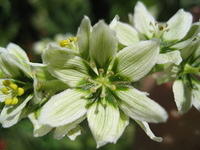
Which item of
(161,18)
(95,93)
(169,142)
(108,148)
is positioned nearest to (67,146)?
(108,148)

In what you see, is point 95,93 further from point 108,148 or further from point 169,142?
point 108,148

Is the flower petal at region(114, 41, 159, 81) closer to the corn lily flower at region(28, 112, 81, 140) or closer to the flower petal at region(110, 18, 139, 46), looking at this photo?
the flower petal at region(110, 18, 139, 46)

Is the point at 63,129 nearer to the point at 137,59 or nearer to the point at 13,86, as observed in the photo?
the point at 13,86

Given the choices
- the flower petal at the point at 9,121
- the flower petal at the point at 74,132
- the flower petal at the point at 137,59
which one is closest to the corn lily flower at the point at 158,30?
the flower petal at the point at 137,59

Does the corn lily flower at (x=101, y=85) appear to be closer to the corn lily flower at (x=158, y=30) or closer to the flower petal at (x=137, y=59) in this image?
A: the flower petal at (x=137, y=59)

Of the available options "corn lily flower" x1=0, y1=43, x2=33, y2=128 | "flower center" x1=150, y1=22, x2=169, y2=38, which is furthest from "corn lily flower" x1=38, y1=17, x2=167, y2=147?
"flower center" x1=150, y1=22, x2=169, y2=38

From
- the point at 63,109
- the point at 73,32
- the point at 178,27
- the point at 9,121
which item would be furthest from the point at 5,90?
the point at 73,32
